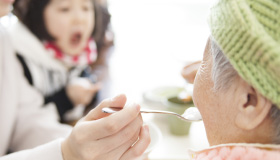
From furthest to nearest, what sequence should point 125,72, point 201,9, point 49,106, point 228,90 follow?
1. point 201,9
2. point 125,72
3. point 49,106
4. point 228,90

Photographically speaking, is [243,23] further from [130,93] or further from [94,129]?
[130,93]

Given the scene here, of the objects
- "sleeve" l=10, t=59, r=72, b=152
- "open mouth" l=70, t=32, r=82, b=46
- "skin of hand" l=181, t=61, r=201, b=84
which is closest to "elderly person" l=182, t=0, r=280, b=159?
"skin of hand" l=181, t=61, r=201, b=84

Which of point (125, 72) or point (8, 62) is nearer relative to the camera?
point (8, 62)

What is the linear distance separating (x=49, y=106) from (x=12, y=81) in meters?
0.20

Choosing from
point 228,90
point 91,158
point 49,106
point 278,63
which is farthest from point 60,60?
point 278,63

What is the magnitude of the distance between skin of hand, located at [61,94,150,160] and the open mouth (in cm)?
Result: 79

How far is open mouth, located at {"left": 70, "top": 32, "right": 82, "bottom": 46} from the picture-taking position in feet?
4.66

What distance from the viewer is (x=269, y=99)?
51 centimetres

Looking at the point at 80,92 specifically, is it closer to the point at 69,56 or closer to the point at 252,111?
the point at 69,56

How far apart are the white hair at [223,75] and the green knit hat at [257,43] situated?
4 cm

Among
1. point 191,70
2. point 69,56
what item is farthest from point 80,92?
point 191,70

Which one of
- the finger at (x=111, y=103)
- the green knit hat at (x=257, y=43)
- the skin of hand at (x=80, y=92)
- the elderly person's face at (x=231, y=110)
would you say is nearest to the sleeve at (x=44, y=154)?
the finger at (x=111, y=103)

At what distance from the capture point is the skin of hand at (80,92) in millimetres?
1331

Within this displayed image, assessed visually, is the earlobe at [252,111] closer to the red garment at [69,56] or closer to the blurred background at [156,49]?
the blurred background at [156,49]
